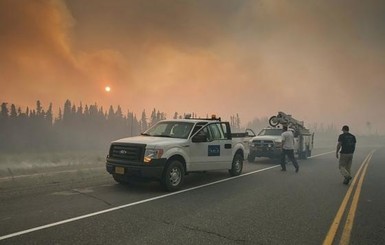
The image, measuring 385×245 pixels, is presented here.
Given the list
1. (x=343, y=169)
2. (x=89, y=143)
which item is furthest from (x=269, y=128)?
(x=89, y=143)

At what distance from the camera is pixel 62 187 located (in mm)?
9742

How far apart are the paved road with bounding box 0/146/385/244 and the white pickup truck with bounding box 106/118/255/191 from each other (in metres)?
0.53

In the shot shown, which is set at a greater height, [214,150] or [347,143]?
[347,143]

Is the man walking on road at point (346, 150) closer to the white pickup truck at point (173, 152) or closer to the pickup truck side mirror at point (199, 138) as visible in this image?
the white pickup truck at point (173, 152)

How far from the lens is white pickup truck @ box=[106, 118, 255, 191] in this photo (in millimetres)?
9297

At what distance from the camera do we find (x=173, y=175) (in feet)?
32.0

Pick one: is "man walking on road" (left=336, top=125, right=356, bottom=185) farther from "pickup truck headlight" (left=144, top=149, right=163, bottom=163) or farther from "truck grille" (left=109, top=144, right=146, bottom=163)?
"truck grille" (left=109, top=144, right=146, bottom=163)

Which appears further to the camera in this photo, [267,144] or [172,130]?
[267,144]

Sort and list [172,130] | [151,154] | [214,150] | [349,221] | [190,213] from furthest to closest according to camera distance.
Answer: [214,150] < [172,130] < [151,154] < [190,213] < [349,221]

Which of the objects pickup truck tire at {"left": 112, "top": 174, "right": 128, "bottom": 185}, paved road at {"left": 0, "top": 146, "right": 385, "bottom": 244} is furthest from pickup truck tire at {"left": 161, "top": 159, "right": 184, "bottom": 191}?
pickup truck tire at {"left": 112, "top": 174, "right": 128, "bottom": 185}

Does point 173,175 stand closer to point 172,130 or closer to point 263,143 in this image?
point 172,130

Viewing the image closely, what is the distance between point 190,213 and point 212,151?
4.42 m

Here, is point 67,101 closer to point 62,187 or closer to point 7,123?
point 7,123

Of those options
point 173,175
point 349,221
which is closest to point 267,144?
point 173,175
